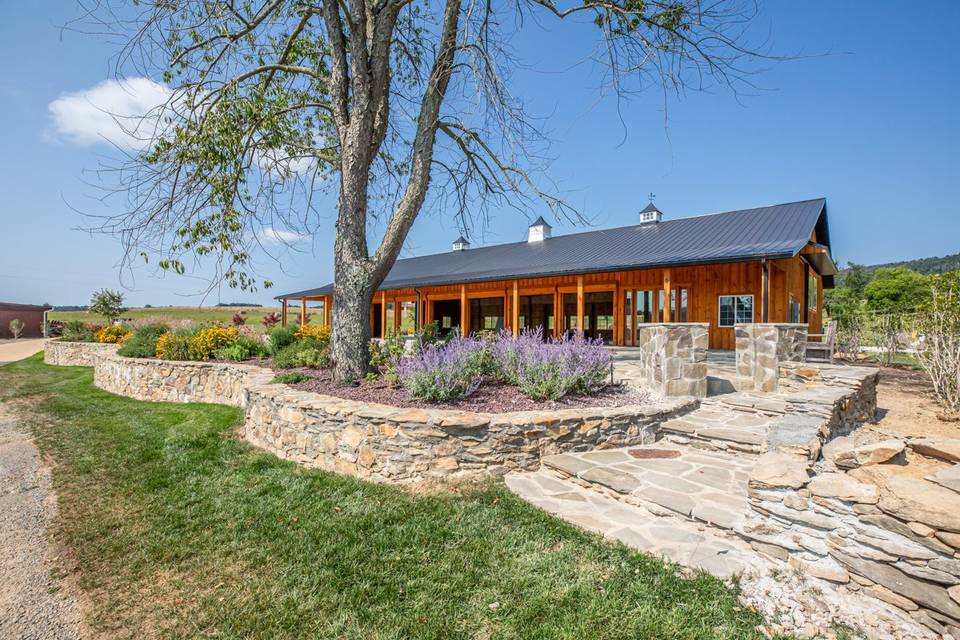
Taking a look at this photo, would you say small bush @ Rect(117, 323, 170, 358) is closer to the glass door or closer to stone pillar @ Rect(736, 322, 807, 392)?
stone pillar @ Rect(736, 322, 807, 392)

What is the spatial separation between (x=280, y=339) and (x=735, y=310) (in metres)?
11.8

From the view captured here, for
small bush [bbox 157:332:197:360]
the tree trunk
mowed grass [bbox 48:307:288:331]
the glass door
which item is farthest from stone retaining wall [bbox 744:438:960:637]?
mowed grass [bbox 48:307:288:331]

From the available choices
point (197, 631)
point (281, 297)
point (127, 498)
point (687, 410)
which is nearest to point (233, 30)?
point (127, 498)

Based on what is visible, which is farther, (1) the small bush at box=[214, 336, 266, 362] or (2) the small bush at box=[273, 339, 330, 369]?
(1) the small bush at box=[214, 336, 266, 362]

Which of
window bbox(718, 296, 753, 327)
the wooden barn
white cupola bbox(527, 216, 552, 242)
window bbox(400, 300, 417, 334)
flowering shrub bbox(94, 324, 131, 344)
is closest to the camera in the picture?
the wooden barn

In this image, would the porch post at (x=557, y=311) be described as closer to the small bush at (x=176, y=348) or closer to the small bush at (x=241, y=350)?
the small bush at (x=241, y=350)

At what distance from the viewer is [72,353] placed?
14664 millimetres

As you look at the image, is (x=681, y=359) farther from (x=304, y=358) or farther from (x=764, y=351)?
(x=304, y=358)

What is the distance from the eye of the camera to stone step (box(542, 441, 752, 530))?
9.70 ft

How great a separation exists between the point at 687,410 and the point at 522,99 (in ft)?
14.6

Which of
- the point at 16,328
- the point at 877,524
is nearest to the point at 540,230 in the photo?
the point at 877,524

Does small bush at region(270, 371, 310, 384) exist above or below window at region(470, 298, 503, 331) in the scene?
below

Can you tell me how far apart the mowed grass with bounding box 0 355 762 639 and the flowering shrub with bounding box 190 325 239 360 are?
4.87m

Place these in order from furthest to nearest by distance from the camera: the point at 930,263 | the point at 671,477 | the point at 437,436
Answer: the point at 930,263, the point at 437,436, the point at 671,477
